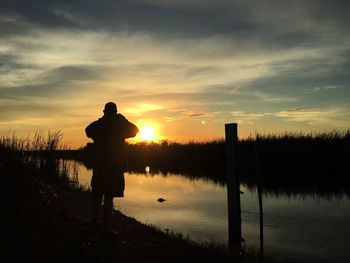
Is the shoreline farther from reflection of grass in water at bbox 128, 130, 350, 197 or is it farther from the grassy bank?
reflection of grass in water at bbox 128, 130, 350, 197

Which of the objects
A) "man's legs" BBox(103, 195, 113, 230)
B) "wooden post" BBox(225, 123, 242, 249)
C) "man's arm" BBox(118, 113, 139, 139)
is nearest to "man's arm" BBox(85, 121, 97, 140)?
"man's arm" BBox(118, 113, 139, 139)

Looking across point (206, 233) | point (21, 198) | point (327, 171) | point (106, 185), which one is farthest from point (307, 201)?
point (21, 198)

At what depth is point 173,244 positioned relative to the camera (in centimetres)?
771

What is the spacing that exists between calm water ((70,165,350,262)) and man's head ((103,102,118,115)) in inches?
153

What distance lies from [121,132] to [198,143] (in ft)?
97.2

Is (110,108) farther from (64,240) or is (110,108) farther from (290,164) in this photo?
(290,164)

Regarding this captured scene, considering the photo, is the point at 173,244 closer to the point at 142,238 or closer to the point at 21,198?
the point at 142,238

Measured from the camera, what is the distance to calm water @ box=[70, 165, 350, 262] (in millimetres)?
9602

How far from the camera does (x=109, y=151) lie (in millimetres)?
7566

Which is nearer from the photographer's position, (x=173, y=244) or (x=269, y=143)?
(x=173, y=244)

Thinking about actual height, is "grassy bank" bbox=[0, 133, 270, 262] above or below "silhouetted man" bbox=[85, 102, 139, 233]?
below

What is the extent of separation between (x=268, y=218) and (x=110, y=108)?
23.1ft

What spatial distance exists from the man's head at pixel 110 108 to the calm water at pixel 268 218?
3.90m

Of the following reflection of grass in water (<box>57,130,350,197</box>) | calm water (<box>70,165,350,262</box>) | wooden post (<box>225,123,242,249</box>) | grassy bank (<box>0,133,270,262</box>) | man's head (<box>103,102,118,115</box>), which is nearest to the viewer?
grassy bank (<box>0,133,270,262</box>)
